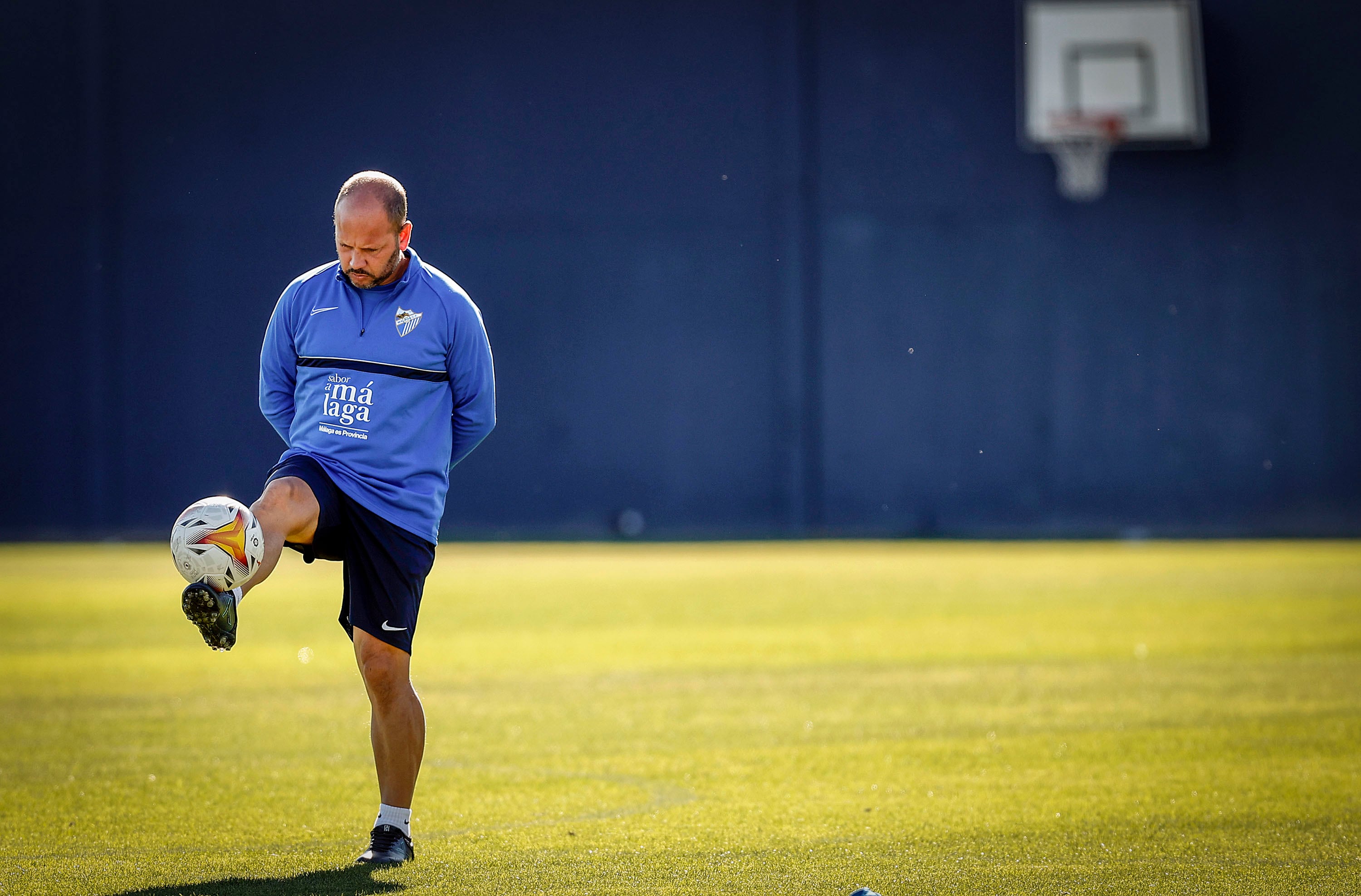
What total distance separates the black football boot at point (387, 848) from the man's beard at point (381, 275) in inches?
59.4

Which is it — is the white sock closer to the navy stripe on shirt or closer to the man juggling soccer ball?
the man juggling soccer ball

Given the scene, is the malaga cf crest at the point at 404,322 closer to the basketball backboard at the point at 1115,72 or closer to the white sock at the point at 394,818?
the white sock at the point at 394,818

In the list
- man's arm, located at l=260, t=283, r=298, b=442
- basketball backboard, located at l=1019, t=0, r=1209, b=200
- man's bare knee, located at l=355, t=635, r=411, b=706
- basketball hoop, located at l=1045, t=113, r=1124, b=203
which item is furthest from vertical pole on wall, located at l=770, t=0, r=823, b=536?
man's bare knee, located at l=355, t=635, r=411, b=706

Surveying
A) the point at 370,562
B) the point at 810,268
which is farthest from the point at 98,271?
the point at 370,562

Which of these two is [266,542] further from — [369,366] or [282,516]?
[369,366]

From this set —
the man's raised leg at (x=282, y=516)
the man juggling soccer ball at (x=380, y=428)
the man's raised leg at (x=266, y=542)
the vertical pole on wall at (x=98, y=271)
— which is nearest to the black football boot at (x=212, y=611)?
the man's raised leg at (x=266, y=542)

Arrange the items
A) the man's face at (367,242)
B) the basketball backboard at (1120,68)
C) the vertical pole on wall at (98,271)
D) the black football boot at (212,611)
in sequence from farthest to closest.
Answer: the vertical pole on wall at (98,271)
the basketball backboard at (1120,68)
the man's face at (367,242)
the black football boot at (212,611)

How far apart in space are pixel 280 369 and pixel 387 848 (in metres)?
1.40

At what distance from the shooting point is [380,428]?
171 inches

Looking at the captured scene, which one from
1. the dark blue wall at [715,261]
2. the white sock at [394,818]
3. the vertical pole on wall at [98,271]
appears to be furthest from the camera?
the vertical pole on wall at [98,271]

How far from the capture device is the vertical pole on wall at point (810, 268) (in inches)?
908

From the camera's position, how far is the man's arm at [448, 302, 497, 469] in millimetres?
4480

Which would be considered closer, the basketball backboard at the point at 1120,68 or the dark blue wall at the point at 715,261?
the basketball backboard at the point at 1120,68

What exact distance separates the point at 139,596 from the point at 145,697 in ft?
19.5
